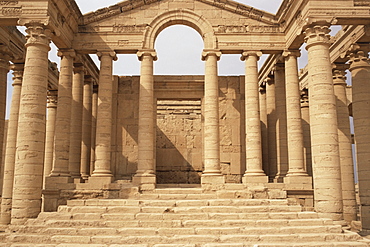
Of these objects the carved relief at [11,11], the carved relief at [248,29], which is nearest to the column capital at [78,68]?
the carved relief at [11,11]

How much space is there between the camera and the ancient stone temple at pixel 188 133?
48.1 feet

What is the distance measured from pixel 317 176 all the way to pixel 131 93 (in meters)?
14.3

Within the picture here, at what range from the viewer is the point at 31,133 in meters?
16.5

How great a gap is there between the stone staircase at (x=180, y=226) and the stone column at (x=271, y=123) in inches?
298

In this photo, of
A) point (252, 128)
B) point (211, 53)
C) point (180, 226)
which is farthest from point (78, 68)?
point (180, 226)

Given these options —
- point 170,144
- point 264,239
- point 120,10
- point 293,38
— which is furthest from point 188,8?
point 264,239

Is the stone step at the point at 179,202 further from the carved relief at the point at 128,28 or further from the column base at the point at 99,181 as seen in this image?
the carved relief at the point at 128,28

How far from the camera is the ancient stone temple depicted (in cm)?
1465

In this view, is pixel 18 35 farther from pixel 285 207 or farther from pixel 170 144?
pixel 285 207

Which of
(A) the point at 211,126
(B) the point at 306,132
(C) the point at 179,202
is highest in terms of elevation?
(B) the point at 306,132

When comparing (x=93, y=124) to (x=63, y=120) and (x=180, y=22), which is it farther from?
(x=180, y=22)

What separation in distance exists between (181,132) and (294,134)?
9.66 metres

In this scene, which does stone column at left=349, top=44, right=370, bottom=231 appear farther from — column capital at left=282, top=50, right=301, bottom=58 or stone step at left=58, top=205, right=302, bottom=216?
stone step at left=58, top=205, right=302, bottom=216

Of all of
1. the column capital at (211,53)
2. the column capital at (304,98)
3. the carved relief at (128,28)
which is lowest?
the column capital at (304,98)
